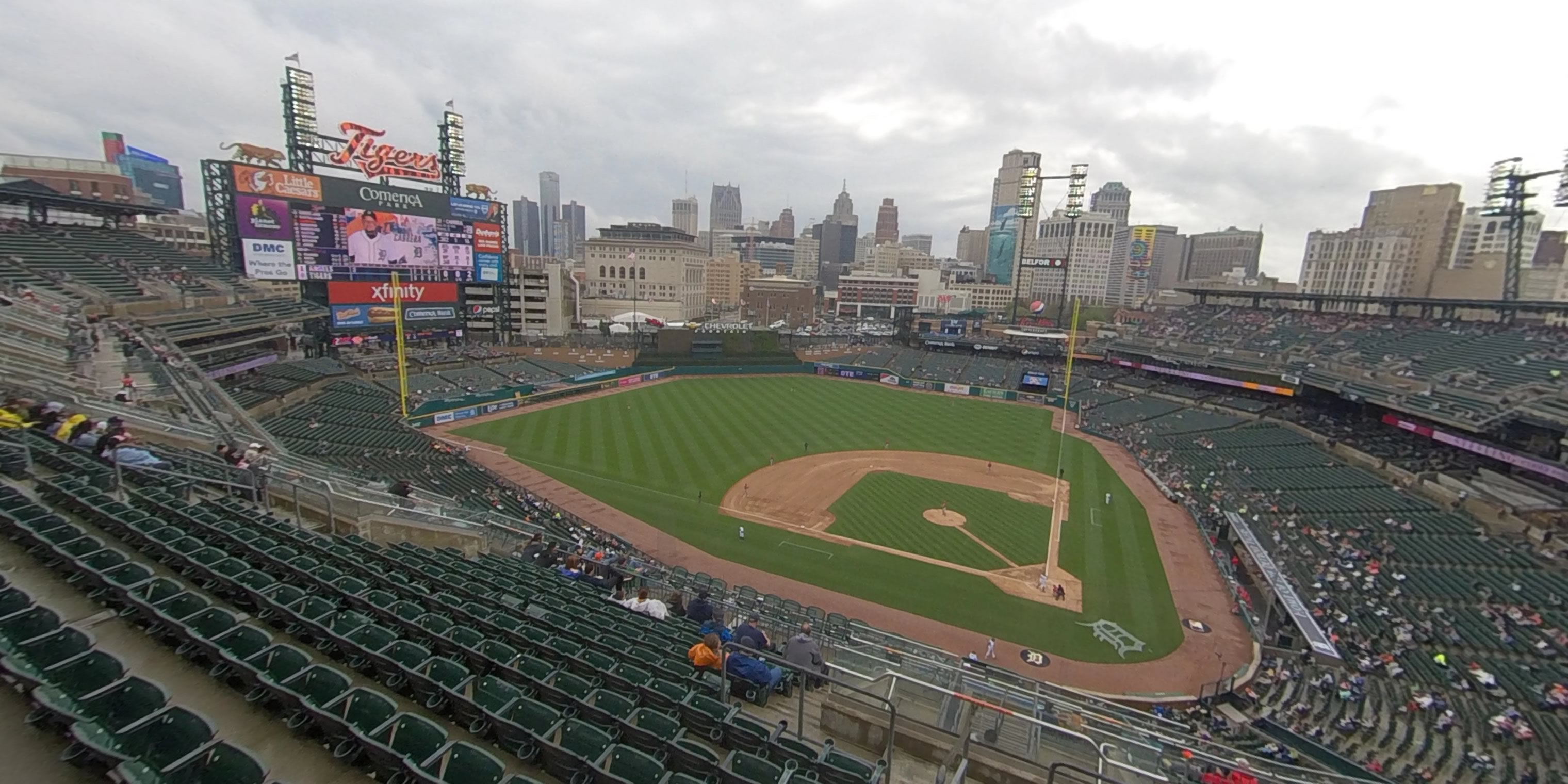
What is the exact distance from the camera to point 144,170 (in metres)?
117

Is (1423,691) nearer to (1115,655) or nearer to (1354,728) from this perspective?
(1354,728)

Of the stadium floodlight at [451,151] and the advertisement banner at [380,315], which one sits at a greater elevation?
the stadium floodlight at [451,151]

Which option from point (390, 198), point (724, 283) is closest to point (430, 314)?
point (390, 198)

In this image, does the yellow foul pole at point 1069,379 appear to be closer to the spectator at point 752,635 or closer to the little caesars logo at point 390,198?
the spectator at point 752,635

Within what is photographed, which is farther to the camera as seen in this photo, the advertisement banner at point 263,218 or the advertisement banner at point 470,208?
the advertisement banner at point 470,208

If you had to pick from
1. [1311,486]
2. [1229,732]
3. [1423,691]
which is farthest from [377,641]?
[1311,486]

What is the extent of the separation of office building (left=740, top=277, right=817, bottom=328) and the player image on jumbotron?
7887 centimetres

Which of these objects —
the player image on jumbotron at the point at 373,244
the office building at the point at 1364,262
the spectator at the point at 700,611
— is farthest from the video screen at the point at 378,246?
the office building at the point at 1364,262

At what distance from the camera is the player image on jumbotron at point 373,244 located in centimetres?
5012

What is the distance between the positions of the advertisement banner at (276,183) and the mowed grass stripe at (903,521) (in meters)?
45.0

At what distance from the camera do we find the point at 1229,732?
55.1ft

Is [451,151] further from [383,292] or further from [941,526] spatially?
[941,526]

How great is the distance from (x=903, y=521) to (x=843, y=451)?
38.7ft

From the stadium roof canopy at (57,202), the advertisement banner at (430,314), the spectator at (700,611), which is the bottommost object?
the spectator at (700,611)
